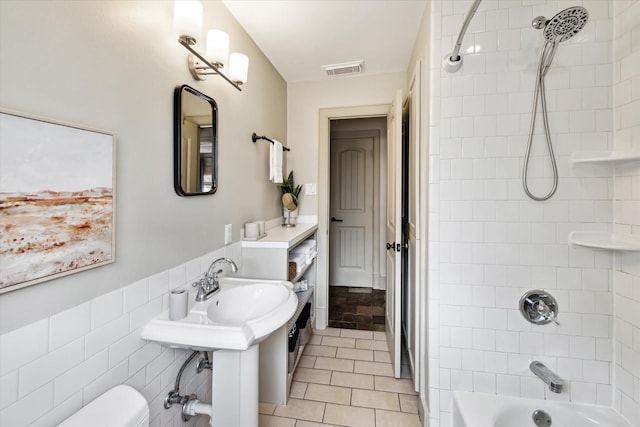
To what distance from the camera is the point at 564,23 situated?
3.62 ft

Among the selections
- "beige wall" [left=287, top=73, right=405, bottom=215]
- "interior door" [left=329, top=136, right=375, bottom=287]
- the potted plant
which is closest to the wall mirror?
the potted plant

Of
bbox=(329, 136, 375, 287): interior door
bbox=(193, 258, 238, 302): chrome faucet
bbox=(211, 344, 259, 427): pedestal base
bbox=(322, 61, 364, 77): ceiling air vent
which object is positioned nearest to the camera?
bbox=(211, 344, 259, 427): pedestal base

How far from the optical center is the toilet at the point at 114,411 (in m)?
0.79

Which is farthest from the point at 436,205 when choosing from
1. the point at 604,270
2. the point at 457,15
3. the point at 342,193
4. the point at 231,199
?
the point at 342,193

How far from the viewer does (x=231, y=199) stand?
5.89ft

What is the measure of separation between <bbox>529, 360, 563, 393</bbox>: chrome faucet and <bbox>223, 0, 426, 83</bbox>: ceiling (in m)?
2.11

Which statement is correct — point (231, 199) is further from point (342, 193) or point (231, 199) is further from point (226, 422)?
point (342, 193)

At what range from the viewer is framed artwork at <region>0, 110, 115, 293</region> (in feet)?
2.26

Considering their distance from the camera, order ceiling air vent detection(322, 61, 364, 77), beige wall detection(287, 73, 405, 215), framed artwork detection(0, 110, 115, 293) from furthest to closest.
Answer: beige wall detection(287, 73, 405, 215) < ceiling air vent detection(322, 61, 364, 77) < framed artwork detection(0, 110, 115, 293)

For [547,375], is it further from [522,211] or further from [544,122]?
[544,122]

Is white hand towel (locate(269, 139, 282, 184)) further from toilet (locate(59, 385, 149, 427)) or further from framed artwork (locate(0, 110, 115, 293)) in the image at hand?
toilet (locate(59, 385, 149, 427))

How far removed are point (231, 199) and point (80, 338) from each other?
1.06 m

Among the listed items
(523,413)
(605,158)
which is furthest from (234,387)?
(605,158)

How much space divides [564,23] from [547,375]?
152 centimetres
